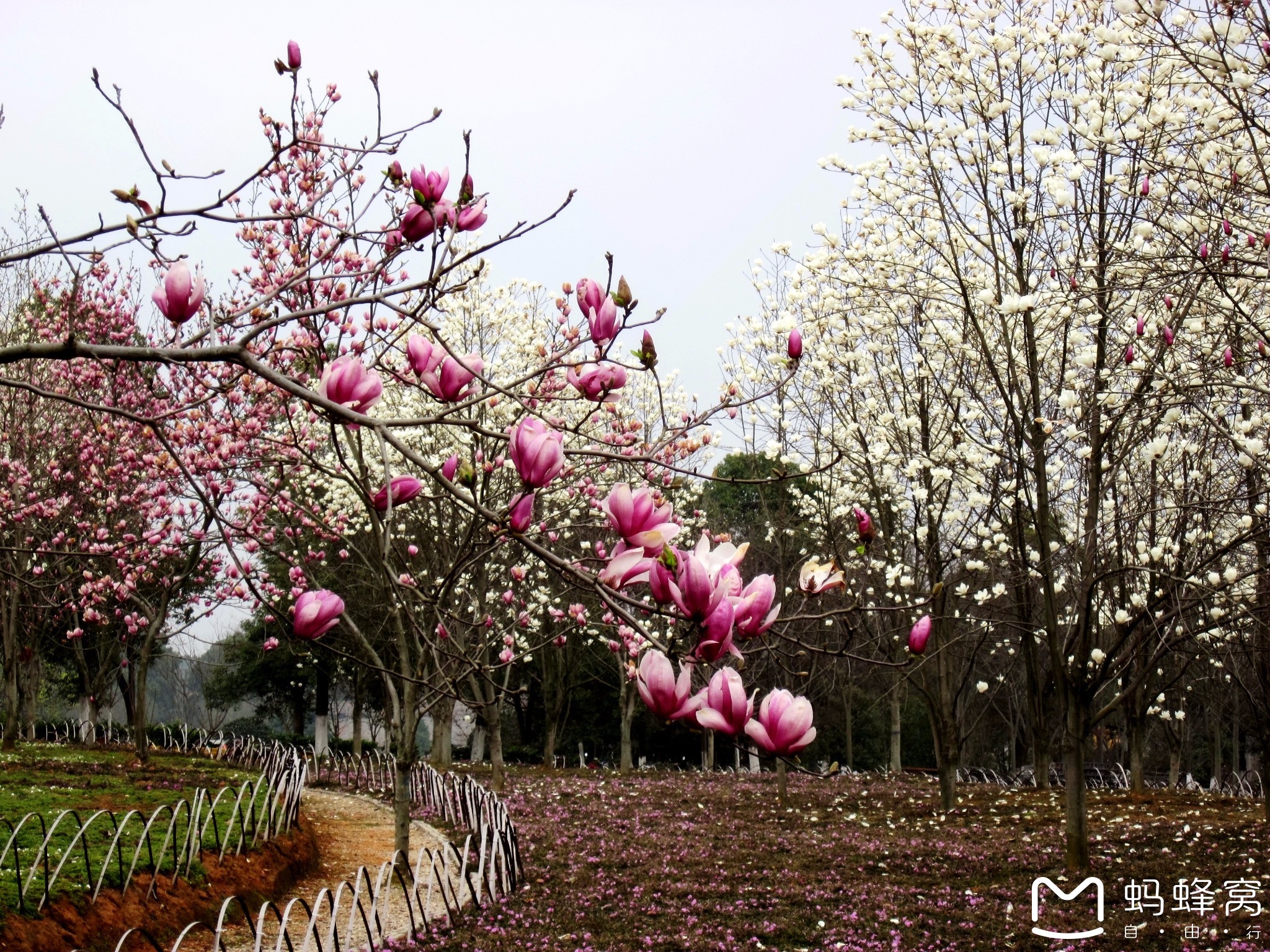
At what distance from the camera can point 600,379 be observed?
2.11 meters

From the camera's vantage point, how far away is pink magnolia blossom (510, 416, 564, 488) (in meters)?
1.52

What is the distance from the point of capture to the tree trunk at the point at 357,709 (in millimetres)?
22938

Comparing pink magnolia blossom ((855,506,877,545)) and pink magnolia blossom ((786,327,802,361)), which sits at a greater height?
pink magnolia blossom ((786,327,802,361))

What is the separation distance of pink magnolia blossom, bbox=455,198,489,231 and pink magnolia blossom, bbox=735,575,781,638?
1272 mm

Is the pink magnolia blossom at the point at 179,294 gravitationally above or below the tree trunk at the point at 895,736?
above

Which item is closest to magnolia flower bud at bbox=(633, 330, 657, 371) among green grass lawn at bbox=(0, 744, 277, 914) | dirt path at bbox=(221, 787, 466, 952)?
dirt path at bbox=(221, 787, 466, 952)

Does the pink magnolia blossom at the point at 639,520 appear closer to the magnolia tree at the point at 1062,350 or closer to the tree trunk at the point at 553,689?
the magnolia tree at the point at 1062,350

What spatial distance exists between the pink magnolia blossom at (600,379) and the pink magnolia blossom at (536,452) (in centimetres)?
56

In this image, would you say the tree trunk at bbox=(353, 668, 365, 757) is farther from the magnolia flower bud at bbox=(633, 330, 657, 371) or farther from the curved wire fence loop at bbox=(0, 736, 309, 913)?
the magnolia flower bud at bbox=(633, 330, 657, 371)

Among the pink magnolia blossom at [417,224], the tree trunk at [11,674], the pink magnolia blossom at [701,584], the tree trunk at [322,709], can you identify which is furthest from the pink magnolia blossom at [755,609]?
the tree trunk at [322,709]

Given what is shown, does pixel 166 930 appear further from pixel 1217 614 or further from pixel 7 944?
pixel 1217 614

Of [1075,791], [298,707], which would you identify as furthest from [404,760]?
[298,707]

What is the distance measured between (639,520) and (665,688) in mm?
239

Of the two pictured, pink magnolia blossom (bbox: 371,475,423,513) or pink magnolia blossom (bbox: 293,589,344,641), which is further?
pink magnolia blossom (bbox: 371,475,423,513)
